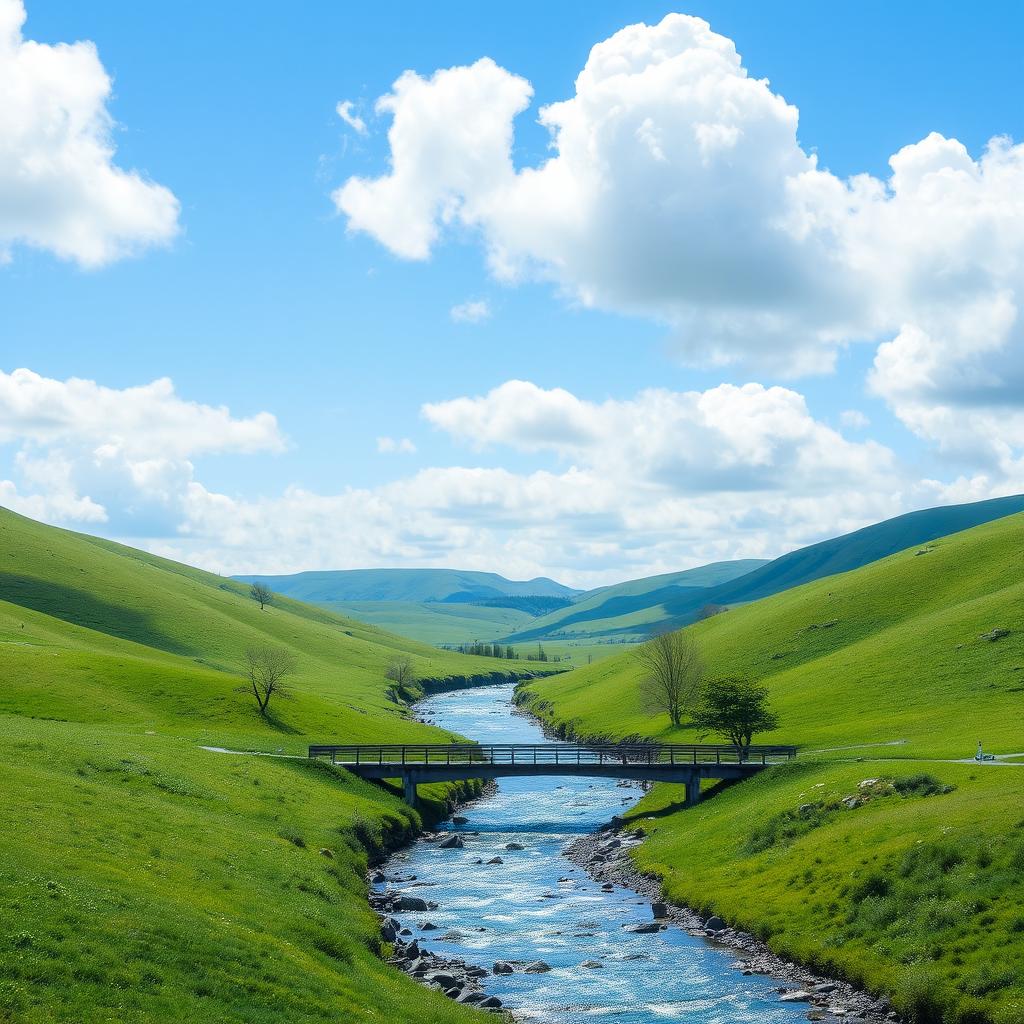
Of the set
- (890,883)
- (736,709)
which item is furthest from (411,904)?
(736,709)

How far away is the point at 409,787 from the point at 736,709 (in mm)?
30033

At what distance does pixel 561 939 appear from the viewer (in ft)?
151

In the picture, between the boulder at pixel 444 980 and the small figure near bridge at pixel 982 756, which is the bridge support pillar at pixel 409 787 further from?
the small figure near bridge at pixel 982 756

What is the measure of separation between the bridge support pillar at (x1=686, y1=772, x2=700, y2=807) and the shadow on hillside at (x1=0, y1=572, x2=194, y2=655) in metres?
114

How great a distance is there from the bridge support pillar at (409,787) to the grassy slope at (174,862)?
158 centimetres

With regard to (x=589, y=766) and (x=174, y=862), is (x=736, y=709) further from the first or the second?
(x=174, y=862)

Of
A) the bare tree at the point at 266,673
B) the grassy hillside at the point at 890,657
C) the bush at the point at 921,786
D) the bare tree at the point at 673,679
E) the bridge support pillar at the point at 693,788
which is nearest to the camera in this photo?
the bush at the point at 921,786

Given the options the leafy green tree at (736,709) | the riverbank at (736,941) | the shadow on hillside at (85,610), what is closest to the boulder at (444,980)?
the riverbank at (736,941)

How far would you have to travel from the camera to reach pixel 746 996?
37.9 meters

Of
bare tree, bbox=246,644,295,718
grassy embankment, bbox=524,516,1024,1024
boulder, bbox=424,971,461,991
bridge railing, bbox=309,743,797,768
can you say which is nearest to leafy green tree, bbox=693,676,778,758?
bridge railing, bbox=309,743,797,768

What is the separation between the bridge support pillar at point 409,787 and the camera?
7706cm

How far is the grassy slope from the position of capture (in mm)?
25547

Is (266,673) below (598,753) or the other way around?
the other way around

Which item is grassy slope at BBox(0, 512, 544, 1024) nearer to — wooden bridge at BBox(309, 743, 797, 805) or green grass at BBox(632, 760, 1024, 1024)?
wooden bridge at BBox(309, 743, 797, 805)
